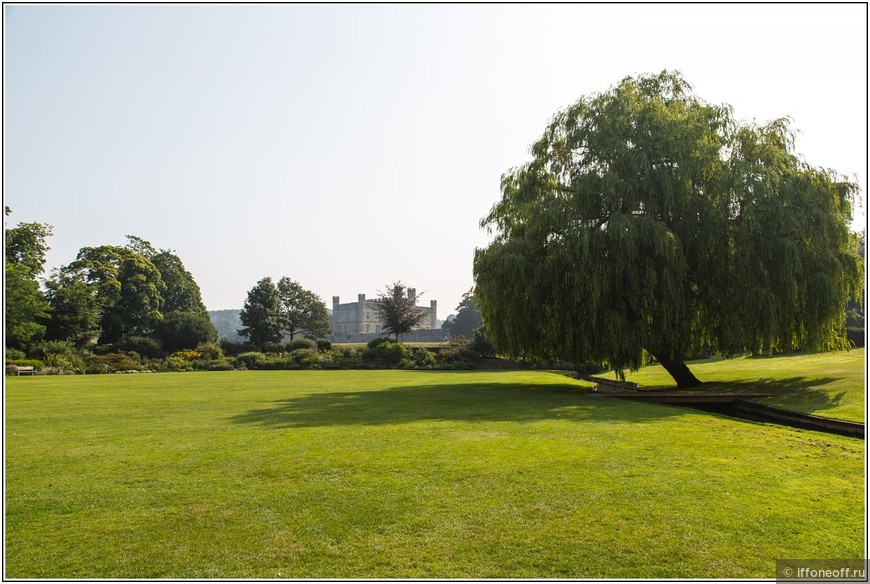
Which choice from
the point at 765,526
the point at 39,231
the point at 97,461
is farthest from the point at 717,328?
the point at 39,231

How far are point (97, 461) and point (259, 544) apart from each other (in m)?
3.61

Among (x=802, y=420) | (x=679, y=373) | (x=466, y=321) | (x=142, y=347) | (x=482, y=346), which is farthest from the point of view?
(x=466, y=321)

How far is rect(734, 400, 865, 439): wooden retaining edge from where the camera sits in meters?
10.6

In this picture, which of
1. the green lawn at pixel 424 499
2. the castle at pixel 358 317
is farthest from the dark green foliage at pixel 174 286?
the green lawn at pixel 424 499

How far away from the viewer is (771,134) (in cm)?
1786

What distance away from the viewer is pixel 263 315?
5191cm

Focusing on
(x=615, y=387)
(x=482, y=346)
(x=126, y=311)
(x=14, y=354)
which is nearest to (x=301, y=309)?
(x=126, y=311)

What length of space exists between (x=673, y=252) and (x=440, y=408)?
7.39 m

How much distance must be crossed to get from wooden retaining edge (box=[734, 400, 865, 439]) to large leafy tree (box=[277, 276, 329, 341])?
156 ft

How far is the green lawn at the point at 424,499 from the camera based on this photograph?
169 inches

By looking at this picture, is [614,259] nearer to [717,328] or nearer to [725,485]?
[717,328]

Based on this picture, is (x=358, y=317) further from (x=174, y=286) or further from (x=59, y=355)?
(x=59, y=355)

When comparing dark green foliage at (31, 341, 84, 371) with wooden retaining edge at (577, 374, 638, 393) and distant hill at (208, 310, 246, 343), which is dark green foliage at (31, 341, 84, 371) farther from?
distant hill at (208, 310, 246, 343)

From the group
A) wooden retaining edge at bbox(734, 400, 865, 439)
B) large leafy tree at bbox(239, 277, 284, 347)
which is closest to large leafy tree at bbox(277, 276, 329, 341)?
large leafy tree at bbox(239, 277, 284, 347)
